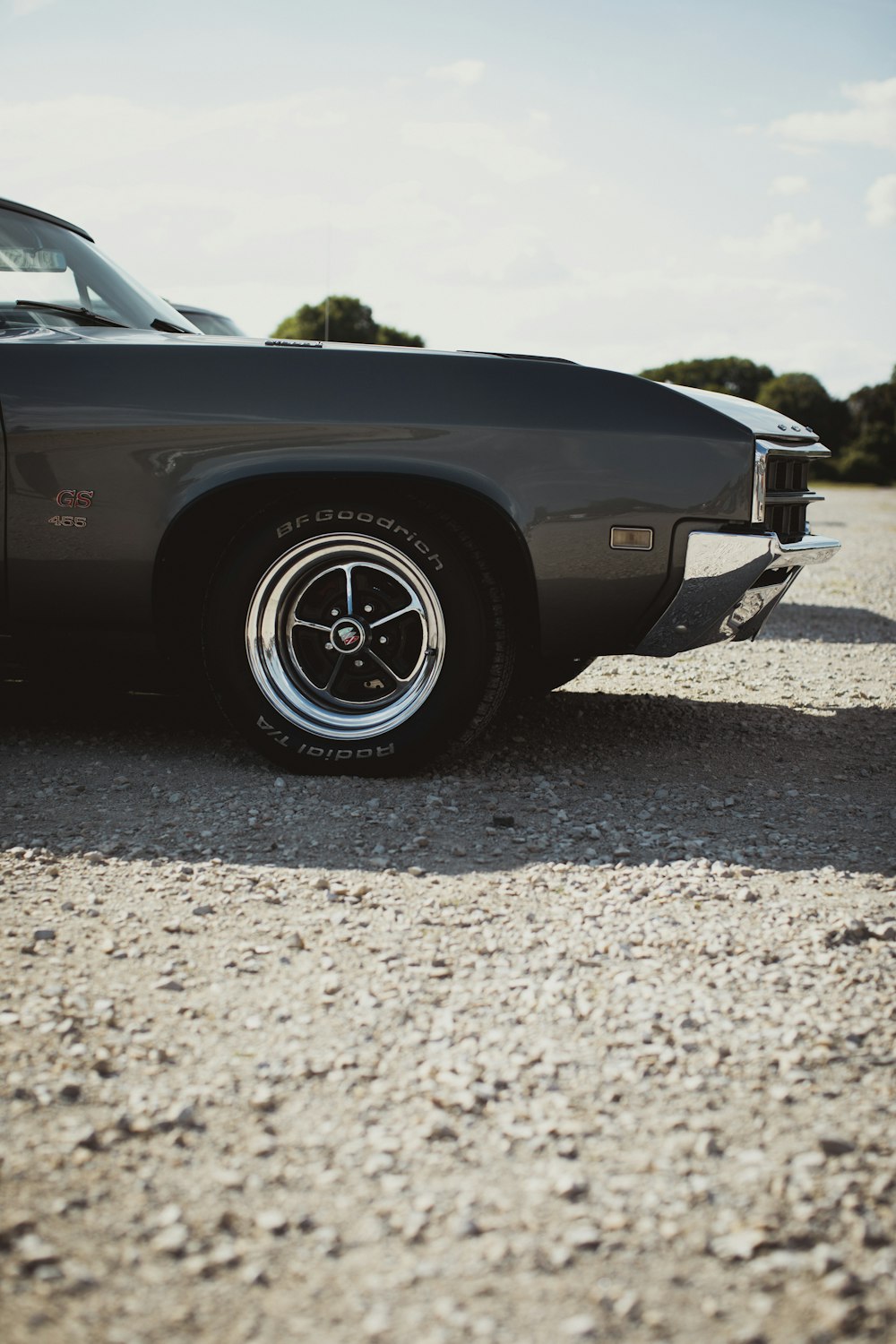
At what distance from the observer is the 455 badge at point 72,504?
3.22m

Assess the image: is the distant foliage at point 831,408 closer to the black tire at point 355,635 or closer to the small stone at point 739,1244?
the black tire at point 355,635

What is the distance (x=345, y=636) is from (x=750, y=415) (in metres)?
1.37

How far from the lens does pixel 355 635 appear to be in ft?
10.9

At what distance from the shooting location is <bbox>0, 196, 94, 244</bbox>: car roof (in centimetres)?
393

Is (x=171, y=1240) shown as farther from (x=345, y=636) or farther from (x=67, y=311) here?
(x=67, y=311)

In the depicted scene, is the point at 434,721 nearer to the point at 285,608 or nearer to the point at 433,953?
the point at 285,608

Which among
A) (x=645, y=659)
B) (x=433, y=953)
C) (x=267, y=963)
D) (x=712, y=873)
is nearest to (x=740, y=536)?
(x=712, y=873)

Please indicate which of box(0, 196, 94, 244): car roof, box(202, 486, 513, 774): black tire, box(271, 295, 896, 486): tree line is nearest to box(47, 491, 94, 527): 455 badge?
box(202, 486, 513, 774): black tire

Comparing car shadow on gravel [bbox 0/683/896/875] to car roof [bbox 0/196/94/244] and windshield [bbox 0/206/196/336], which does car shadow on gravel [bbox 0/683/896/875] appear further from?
car roof [bbox 0/196/94/244]

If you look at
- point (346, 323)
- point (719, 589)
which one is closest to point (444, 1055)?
point (719, 589)

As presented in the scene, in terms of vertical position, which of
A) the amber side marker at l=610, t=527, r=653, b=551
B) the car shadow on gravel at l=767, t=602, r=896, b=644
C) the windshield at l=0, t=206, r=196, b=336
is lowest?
the car shadow on gravel at l=767, t=602, r=896, b=644

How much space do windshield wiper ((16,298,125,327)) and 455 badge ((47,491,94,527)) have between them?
31.2 inches

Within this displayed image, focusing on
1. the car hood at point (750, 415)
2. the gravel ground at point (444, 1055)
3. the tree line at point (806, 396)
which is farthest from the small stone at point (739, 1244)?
the tree line at point (806, 396)

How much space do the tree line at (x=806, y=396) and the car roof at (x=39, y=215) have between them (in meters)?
32.9
